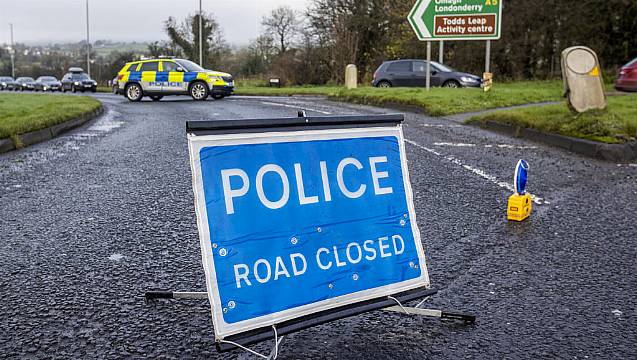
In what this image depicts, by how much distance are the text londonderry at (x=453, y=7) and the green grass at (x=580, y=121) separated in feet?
29.3

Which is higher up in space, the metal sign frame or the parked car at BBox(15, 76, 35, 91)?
the parked car at BBox(15, 76, 35, 91)

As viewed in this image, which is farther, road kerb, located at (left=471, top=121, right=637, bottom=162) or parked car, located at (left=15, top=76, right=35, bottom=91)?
parked car, located at (left=15, top=76, right=35, bottom=91)

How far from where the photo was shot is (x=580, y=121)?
33.7 feet

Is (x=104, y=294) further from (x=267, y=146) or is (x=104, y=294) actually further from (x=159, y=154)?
(x=159, y=154)

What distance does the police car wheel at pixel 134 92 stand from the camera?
79.8ft

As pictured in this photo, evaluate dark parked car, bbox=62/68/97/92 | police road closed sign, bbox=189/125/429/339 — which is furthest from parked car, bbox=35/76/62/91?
police road closed sign, bbox=189/125/429/339

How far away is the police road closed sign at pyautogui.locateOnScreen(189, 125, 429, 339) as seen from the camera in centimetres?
258

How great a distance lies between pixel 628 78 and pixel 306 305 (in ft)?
58.8

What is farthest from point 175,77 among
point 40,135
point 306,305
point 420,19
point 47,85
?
point 47,85

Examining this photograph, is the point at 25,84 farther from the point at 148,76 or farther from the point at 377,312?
the point at 377,312

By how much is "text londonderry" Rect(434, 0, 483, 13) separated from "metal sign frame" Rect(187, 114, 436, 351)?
19426 millimetres

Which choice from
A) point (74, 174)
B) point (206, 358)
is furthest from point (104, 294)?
point (74, 174)

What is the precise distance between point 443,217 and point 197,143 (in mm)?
2973

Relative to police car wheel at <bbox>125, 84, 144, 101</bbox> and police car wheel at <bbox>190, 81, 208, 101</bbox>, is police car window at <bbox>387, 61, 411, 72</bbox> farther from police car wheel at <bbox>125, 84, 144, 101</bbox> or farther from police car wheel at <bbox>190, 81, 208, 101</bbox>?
police car wheel at <bbox>125, 84, 144, 101</bbox>
